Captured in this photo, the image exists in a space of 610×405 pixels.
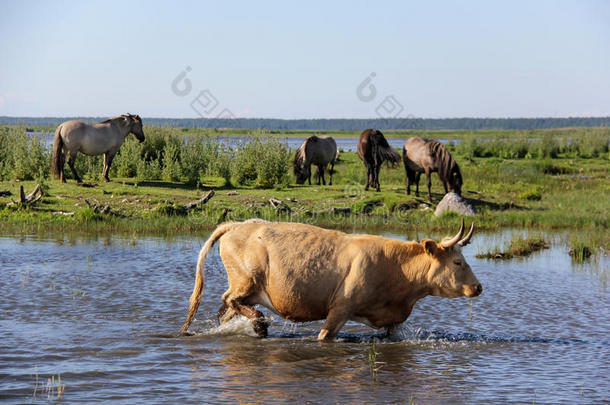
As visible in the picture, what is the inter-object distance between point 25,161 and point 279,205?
27.0ft

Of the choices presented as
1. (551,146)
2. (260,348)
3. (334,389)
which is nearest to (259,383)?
(334,389)

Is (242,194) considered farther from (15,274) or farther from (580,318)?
(580,318)

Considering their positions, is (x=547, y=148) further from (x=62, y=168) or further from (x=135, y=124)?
(x=62, y=168)

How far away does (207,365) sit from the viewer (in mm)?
7691

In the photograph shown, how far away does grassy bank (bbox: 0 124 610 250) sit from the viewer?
17500 millimetres

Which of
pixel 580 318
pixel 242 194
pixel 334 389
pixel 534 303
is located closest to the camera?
pixel 334 389

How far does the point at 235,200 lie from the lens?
1961cm

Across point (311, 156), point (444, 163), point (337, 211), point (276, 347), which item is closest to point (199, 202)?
point (337, 211)

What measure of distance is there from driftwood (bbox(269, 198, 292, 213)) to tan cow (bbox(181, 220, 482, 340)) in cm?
1013

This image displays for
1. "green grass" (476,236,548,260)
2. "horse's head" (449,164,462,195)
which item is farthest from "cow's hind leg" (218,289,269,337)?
"horse's head" (449,164,462,195)

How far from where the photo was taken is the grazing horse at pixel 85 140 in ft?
67.1

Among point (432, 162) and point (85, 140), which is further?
point (432, 162)

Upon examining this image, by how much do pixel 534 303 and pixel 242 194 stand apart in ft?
35.6

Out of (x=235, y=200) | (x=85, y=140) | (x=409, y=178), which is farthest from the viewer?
(x=409, y=178)
